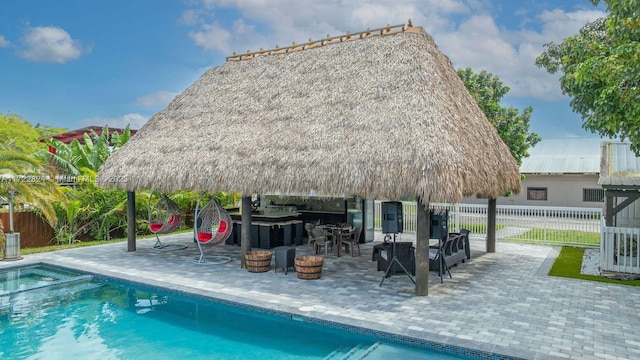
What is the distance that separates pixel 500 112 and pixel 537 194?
27.1 ft

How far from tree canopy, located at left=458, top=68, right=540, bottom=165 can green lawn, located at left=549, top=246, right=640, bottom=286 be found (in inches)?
278

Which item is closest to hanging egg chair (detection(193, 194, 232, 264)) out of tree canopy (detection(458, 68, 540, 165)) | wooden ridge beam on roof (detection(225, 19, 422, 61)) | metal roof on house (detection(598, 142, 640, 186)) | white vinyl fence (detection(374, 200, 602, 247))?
wooden ridge beam on roof (detection(225, 19, 422, 61))

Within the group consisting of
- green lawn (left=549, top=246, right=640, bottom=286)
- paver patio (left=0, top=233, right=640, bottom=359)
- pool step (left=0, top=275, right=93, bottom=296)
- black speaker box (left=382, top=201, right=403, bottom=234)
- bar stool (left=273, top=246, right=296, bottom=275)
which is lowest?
pool step (left=0, top=275, right=93, bottom=296)

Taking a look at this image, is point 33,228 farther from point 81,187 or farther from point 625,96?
point 625,96

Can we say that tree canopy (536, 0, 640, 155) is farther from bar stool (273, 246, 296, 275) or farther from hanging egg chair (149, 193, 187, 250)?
hanging egg chair (149, 193, 187, 250)

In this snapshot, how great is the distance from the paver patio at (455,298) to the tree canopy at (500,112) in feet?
27.4

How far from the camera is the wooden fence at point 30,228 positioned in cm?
1327

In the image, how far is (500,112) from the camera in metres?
19.3

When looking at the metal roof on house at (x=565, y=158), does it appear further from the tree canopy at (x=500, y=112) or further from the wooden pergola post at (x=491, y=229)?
the wooden pergola post at (x=491, y=229)

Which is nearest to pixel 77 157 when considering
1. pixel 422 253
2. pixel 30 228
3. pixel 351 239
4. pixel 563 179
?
pixel 30 228

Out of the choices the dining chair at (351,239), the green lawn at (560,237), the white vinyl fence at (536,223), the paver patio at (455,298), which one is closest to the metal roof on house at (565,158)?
the white vinyl fence at (536,223)

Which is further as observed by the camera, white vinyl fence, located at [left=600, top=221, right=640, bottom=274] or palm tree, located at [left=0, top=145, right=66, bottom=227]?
palm tree, located at [left=0, top=145, right=66, bottom=227]

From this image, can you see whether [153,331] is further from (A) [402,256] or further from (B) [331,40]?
(B) [331,40]

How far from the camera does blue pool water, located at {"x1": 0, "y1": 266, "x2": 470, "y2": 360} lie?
6.09m
